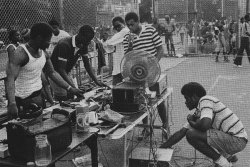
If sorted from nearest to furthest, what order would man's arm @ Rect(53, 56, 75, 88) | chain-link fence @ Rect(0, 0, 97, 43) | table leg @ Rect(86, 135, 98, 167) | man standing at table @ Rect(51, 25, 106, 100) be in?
table leg @ Rect(86, 135, 98, 167), man standing at table @ Rect(51, 25, 106, 100), man's arm @ Rect(53, 56, 75, 88), chain-link fence @ Rect(0, 0, 97, 43)

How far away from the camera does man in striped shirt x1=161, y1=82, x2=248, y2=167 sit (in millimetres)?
4312

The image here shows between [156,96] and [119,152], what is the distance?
3.31 feet

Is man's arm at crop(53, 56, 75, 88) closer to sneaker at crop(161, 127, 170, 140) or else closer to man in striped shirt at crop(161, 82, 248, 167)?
man in striped shirt at crop(161, 82, 248, 167)

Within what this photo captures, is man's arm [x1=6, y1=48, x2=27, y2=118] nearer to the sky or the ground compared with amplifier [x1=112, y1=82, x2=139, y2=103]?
nearer to the sky

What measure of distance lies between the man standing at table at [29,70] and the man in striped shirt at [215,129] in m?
1.39

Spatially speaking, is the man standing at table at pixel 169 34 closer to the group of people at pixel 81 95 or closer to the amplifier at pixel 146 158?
the group of people at pixel 81 95

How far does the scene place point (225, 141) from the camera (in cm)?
436

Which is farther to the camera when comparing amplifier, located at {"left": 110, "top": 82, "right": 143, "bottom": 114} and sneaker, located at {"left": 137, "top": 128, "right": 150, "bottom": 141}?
sneaker, located at {"left": 137, "top": 128, "right": 150, "bottom": 141}

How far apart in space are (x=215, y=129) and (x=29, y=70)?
2.28m

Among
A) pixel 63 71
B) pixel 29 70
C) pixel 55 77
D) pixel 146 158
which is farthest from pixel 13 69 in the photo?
pixel 146 158

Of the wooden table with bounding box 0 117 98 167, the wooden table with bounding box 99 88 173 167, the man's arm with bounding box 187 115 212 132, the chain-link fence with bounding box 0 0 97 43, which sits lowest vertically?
the man's arm with bounding box 187 115 212 132

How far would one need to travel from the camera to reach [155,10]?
57.7ft

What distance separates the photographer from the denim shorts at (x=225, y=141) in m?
4.36

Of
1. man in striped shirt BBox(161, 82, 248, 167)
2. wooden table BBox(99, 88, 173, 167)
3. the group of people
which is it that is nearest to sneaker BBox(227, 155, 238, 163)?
the group of people
